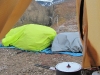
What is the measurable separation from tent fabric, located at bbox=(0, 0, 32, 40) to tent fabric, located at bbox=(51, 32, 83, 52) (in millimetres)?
3077

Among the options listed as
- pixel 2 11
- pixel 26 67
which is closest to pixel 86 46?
pixel 2 11

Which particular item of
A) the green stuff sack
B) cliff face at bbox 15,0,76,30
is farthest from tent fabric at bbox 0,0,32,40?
cliff face at bbox 15,0,76,30

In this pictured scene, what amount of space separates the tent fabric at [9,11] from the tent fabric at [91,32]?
452mm

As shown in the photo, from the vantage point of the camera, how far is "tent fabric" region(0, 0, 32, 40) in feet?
4.47

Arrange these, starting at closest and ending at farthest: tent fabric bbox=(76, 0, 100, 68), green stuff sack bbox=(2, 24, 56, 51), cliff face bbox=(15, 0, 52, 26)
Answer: tent fabric bbox=(76, 0, 100, 68) < green stuff sack bbox=(2, 24, 56, 51) < cliff face bbox=(15, 0, 52, 26)

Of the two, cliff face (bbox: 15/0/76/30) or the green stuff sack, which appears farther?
cliff face (bbox: 15/0/76/30)

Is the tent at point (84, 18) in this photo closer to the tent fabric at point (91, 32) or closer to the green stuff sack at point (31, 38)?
the tent fabric at point (91, 32)

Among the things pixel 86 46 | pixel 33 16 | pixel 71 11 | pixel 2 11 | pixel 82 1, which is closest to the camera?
pixel 2 11

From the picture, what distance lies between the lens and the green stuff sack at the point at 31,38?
4777 mm

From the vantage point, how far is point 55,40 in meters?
4.86

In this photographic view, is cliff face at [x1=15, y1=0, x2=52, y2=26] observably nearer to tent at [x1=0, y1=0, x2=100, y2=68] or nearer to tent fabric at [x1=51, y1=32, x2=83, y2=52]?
tent fabric at [x1=51, y1=32, x2=83, y2=52]

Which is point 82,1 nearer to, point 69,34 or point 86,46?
point 86,46

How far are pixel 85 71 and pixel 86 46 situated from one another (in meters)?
0.44

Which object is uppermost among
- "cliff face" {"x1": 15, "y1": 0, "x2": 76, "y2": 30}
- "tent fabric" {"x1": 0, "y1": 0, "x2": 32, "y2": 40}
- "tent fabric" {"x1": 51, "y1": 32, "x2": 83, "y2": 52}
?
"tent fabric" {"x1": 0, "y1": 0, "x2": 32, "y2": 40}
